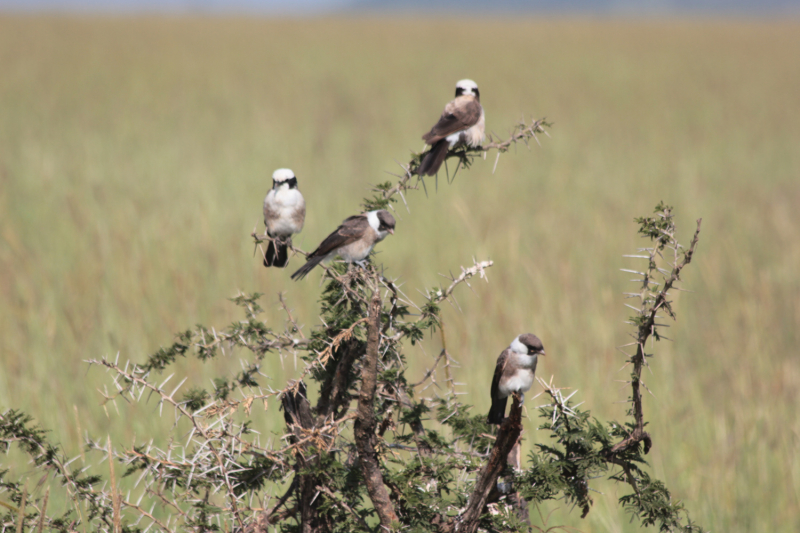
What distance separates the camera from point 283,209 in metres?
3.51

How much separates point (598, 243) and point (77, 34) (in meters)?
25.0

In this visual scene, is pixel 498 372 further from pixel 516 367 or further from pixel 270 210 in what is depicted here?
pixel 270 210

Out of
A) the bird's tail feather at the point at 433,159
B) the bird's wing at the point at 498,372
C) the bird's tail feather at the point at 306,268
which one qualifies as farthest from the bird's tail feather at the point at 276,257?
the bird's wing at the point at 498,372

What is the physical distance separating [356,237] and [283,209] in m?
0.83

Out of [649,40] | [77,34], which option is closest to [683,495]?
[77,34]

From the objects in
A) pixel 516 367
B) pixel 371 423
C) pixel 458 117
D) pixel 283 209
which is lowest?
pixel 371 423

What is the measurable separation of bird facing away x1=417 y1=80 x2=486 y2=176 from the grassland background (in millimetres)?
722

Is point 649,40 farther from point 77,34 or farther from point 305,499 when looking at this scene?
point 305,499

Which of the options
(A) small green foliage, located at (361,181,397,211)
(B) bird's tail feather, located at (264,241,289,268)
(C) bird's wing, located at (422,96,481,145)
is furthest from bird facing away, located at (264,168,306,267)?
(A) small green foliage, located at (361,181,397,211)

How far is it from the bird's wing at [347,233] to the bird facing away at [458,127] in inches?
18.4

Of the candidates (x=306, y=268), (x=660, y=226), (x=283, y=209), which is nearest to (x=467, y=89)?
(x=283, y=209)

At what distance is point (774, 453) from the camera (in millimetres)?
4020

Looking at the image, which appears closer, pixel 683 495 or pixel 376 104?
pixel 683 495

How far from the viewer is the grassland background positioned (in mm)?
4383
